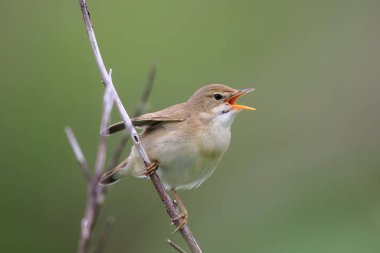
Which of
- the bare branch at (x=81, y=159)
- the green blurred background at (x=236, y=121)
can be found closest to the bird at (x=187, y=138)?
the green blurred background at (x=236, y=121)

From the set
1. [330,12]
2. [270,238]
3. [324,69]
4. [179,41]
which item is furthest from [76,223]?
[330,12]

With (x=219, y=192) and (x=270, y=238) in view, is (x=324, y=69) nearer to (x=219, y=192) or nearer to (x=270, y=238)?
(x=219, y=192)

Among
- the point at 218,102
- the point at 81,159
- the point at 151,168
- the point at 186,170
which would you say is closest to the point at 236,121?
the point at 218,102

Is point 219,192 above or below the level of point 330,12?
below

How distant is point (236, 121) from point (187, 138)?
2817 millimetres

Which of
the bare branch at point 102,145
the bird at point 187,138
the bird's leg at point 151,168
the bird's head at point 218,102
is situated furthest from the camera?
the bird's head at point 218,102

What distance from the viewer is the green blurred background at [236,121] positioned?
16.7 feet

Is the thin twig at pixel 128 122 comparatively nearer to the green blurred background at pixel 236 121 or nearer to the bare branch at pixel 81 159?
Result: the bare branch at pixel 81 159

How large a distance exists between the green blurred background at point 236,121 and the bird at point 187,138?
0.94 meters

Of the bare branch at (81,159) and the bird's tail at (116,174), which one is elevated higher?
the bare branch at (81,159)

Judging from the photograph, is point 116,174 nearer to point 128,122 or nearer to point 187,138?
point 187,138

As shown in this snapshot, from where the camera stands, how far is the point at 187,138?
351 centimetres

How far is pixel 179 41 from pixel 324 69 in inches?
64.2

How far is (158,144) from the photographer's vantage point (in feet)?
11.5
